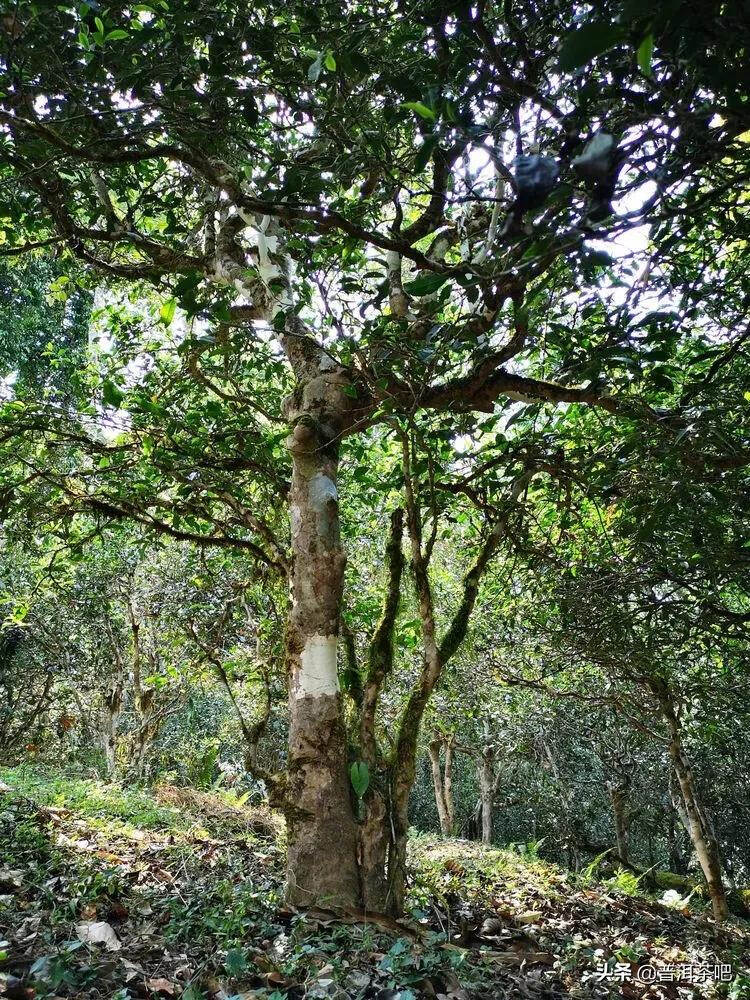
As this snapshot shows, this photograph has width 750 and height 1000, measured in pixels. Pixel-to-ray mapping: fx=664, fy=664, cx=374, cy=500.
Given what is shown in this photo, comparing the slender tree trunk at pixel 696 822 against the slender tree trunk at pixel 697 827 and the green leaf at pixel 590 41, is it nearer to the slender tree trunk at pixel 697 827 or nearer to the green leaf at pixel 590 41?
the slender tree trunk at pixel 697 827

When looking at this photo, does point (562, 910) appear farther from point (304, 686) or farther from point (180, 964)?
point (180, 964)

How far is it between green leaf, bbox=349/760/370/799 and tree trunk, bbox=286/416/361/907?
0.06 m

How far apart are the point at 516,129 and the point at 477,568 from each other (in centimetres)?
265

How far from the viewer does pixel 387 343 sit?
2.80 m

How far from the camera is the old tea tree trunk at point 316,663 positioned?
3.49 meters

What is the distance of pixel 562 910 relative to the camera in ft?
17.6

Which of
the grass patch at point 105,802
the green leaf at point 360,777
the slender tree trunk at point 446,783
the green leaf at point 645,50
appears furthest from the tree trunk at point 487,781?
the green leaf at point 645,50

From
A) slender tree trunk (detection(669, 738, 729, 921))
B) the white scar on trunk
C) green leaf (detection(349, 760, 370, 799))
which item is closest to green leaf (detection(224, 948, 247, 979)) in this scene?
green leaf (detection(349, 760, 370, 799))

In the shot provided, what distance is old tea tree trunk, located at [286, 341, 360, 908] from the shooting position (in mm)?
3488

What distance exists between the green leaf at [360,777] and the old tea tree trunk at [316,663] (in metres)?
0.06

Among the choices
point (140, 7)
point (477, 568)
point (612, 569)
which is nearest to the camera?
point (140, 7)

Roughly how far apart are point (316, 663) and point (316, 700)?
21cm

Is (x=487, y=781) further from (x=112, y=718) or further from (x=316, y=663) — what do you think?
(x=316, y=663)

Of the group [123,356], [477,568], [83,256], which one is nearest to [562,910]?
[477,568]
